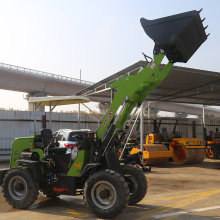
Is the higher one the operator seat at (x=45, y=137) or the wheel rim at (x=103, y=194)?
the operator seat at (x=45, y=137)

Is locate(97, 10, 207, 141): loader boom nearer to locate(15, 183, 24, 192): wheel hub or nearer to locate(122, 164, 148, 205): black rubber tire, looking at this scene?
locate(122, 164, 148, 205): black rubber tire

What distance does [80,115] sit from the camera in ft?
65.4

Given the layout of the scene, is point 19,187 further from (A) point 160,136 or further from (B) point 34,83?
(B) point 34,83

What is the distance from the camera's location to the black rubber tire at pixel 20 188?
625 cm

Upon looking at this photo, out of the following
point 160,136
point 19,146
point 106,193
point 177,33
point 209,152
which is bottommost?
point 209,152

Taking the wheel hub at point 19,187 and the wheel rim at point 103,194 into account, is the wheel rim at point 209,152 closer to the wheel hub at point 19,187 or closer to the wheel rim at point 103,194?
the wheel rim at point 103,194

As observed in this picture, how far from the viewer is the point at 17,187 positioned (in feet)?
21.1

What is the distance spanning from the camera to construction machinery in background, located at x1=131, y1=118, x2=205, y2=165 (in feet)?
46.5

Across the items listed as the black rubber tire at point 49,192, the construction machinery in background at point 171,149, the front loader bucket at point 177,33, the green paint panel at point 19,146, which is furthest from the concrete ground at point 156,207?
the construction machinery in background at point 171,149

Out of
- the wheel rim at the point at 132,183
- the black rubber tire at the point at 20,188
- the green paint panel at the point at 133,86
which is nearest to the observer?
the green paint panel at the point at 133,86

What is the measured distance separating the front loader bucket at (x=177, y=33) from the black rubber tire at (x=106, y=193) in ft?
8.78

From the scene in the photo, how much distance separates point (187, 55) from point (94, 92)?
10351 millimetres

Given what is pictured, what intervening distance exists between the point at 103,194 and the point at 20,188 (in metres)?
1.99

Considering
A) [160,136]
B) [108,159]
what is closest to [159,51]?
[108,159]
